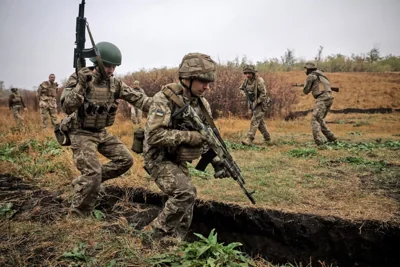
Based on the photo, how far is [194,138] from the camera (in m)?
3.11

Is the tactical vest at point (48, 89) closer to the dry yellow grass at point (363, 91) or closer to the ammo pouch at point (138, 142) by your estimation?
the ammo pouch at point (138, 142)

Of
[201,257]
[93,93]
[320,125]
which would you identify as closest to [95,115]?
Result: [93,93]

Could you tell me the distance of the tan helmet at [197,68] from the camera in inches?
123

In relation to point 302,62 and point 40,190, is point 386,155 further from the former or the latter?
point 302,62

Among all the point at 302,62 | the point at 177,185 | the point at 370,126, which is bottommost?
the point at 370,126

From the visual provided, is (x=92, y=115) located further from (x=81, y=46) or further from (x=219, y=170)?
(x=219, y=170)

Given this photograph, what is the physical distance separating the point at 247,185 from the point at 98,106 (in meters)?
2.74

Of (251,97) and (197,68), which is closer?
(197,68)

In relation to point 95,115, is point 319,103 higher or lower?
lower

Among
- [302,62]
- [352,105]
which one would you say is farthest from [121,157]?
[302,62]

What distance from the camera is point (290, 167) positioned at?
6.30m

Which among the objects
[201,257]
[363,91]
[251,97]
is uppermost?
[251,97]

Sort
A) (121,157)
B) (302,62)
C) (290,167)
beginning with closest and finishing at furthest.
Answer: (121,157)
(290,167)
(302,62)

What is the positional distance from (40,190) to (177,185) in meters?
2.85
